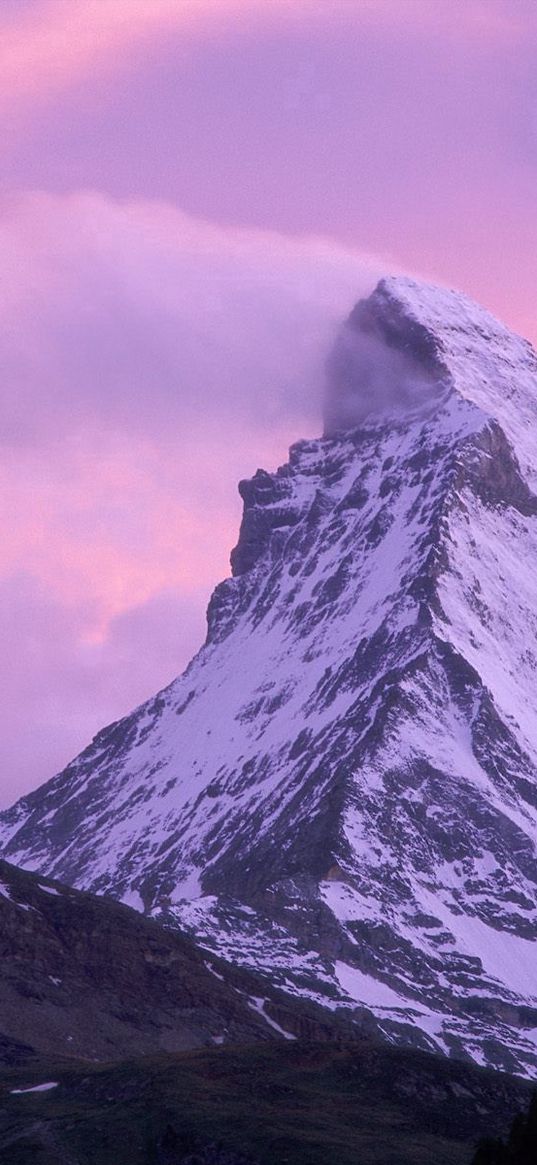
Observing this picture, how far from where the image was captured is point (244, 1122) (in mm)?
197750

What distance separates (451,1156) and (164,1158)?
1977 centimetres

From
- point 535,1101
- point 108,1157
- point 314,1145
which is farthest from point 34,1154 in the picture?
point 535,1101

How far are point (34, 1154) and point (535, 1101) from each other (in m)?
46.7

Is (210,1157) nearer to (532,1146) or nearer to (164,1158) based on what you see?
(164,1158)

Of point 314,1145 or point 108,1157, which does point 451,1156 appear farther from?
point 108,1157

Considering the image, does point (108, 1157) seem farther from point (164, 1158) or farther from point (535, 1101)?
point (535, 1101)

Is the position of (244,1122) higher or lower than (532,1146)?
higher

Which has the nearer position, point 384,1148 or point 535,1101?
point 535,1101

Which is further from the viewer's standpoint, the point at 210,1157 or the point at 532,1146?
the point at 210,1157

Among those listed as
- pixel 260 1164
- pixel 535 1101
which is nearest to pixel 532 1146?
pixel 535 1101

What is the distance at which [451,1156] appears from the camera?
638 ft

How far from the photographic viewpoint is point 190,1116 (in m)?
199

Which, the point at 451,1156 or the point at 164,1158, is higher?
the point at 164,1158

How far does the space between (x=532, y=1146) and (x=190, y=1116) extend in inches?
2017
